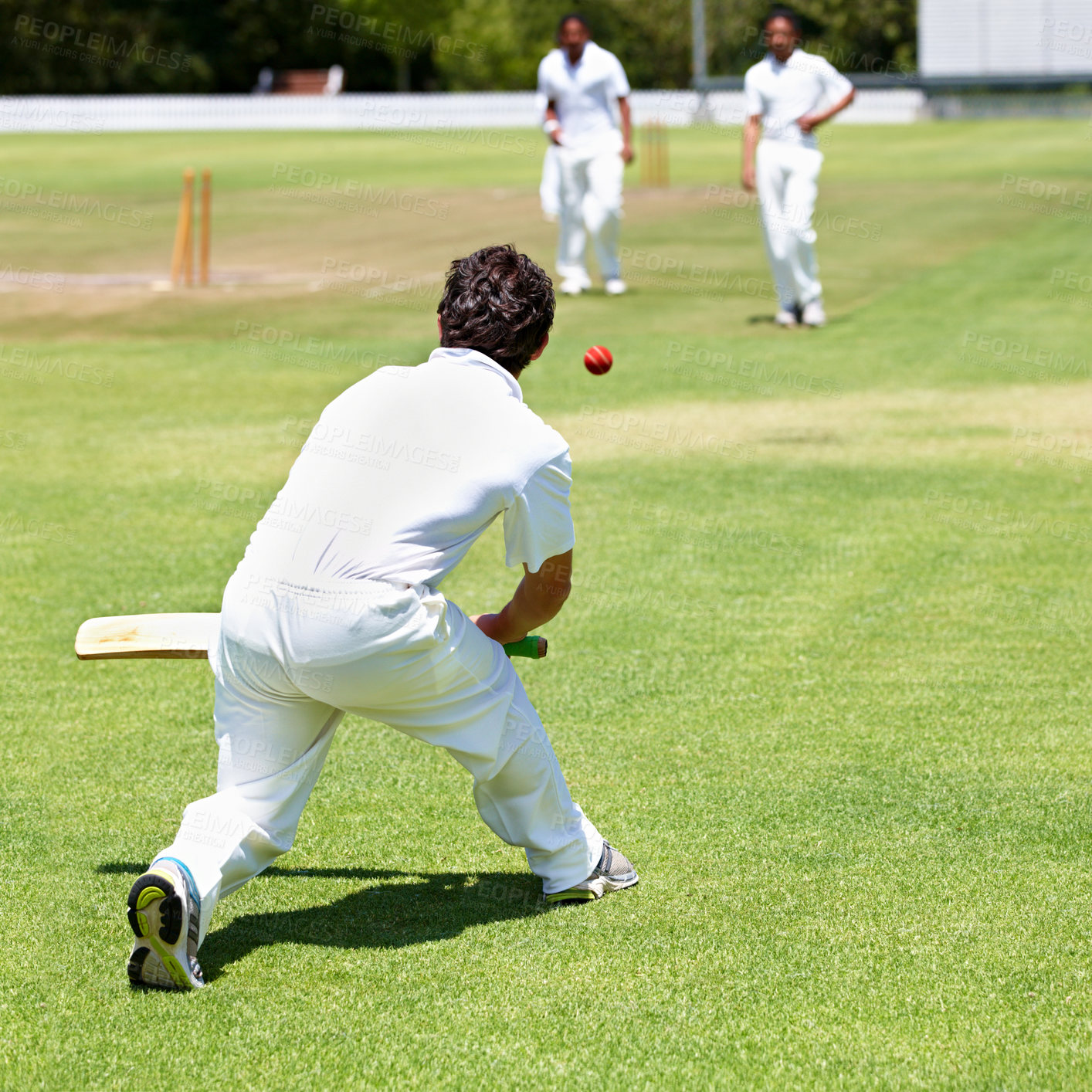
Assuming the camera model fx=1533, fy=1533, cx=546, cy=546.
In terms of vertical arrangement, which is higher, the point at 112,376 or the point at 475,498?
the point at 475,498

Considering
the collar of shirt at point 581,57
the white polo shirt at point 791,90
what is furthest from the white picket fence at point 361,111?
the white polo shirt at point 791,90

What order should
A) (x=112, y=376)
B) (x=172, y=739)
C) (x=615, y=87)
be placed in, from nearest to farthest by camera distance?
(x=172, y=739)
(x=112, y=376)
(x=615, y=87)

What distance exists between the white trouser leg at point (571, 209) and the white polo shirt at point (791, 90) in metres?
2.62

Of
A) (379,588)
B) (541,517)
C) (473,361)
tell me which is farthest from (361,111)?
(379,588)

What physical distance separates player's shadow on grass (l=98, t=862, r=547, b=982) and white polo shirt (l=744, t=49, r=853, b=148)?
37.5ft

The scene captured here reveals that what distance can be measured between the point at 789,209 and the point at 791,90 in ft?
3.69

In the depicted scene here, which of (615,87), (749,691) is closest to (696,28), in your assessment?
Result: (615,87)

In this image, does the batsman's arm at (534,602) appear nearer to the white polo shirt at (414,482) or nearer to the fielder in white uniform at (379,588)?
the fielder in white uniform at (379,588)

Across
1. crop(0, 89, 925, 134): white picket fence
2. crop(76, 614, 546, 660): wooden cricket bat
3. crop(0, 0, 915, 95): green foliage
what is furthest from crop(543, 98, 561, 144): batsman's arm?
crop(0, 0, 915, 95): green foliage

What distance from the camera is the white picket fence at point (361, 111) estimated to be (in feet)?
200

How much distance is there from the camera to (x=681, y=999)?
12.9ft

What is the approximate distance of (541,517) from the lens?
4.04m

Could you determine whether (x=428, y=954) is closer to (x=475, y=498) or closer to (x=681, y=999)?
(x=681, y=999)

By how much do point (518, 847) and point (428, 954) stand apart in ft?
2.77
